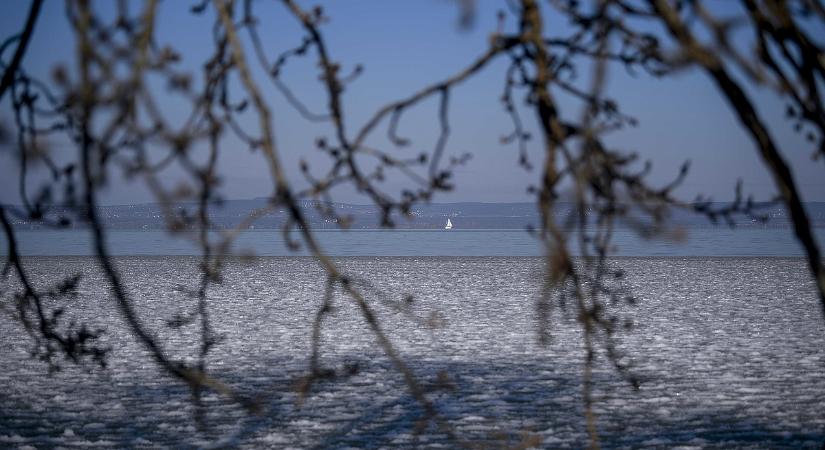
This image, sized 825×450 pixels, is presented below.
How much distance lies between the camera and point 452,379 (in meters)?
1.80

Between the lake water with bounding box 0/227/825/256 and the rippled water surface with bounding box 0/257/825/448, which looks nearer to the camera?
the rippled water surface with bounding box 0/257/825/448

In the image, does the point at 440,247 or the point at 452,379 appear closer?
the point at 452,379

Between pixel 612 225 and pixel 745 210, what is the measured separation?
17 cm

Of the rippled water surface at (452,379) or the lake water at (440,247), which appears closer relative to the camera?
the rippled water surface at (452,379)

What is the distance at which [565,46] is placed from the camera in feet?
4.09

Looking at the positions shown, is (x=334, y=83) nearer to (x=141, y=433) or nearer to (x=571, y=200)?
(x=571, y=200)

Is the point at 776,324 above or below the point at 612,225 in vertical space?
below

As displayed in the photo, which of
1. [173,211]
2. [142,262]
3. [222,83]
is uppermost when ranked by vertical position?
[222,83]

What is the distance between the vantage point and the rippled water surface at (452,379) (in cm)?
486

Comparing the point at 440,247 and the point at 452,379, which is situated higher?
the point at 452,379

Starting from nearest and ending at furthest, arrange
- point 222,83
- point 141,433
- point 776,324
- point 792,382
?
1. point 222,83
2. point 141,433
3. point 792,382
4. point 776,324

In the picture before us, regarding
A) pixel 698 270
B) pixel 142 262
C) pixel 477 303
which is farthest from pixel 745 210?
pixel 142 262

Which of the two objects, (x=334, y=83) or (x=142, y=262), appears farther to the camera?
(x=142, y=262)

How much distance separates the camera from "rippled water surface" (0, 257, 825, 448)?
4.86 meters
